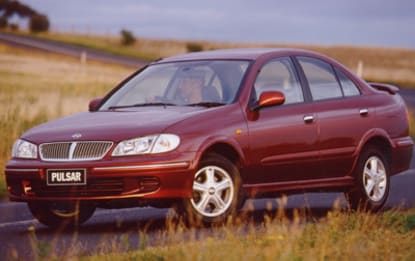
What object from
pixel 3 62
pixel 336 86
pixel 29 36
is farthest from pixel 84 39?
pixel 336 86

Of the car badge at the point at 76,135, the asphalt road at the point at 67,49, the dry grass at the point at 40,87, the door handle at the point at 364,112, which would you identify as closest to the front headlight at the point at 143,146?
the car badge at the point at 76,135

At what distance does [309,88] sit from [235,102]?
3.76 feet

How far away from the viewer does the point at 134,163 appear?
31.6 feet

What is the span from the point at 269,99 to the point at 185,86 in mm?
790

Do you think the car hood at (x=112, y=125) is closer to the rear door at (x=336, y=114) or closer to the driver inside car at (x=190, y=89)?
the driver inside car at (x=190, y=89)

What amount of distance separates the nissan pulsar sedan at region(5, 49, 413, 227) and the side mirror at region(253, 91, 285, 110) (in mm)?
12

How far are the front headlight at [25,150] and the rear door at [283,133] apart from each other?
1.79m

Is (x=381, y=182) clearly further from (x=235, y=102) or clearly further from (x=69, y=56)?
(x=69, y=56)

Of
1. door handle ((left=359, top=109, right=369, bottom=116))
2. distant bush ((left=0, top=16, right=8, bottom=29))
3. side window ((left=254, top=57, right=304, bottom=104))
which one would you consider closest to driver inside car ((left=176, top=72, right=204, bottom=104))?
side window ((left=254, top=57, right=304, bottom=104))

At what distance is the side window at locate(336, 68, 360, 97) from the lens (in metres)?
11.9

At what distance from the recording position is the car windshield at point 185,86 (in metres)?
10.7

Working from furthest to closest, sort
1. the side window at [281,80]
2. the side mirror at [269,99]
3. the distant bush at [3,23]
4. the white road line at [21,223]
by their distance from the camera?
the distant bush at [3,23] < the side window at [281,80] < the white road line at [21,223] < the side mirror at [269,99]

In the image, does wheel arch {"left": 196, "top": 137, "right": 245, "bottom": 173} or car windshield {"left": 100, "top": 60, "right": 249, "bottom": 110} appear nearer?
wheel arch {"left": 196, "top": 137, "right": 245, "bottom": 173}

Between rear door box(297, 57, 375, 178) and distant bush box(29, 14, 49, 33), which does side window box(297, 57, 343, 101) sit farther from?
distant bush box(29, 14, 49, 33)
